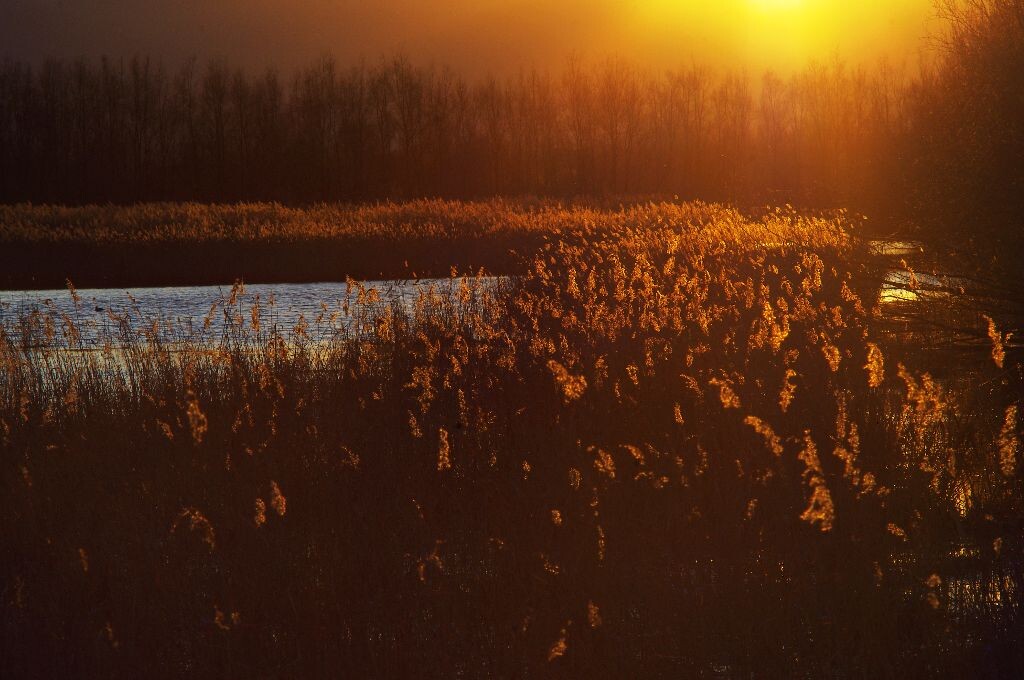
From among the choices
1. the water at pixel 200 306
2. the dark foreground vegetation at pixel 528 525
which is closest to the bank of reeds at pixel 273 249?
the water at pixel 200 306

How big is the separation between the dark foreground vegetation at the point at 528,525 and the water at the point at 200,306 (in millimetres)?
2705

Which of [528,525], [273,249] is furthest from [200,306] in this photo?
[528,525]

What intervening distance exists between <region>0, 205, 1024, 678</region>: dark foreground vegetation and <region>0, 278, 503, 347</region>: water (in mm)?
2705

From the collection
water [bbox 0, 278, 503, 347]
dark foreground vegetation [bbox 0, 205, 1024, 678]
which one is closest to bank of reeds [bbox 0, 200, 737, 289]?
water [bbox 0, 278, 503, 347]

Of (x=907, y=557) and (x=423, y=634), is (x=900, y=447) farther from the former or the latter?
(x=423, y=634)

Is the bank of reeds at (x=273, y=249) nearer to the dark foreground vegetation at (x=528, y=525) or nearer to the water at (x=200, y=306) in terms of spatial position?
the water at (x=200, y=306)

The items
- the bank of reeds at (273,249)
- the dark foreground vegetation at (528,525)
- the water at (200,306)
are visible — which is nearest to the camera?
the dark foreground vegetation at (528,525)

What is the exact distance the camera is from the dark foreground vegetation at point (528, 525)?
4008 mm

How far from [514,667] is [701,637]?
74 cm

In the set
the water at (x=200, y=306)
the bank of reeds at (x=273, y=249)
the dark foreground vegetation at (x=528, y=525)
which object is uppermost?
the bank of reeds at (x=273, y=249)

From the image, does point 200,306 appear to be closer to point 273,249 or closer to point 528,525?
point 273,249

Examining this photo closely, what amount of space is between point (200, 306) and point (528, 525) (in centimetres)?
1353

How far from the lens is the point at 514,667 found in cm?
391

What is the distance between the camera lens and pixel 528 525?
505cm
